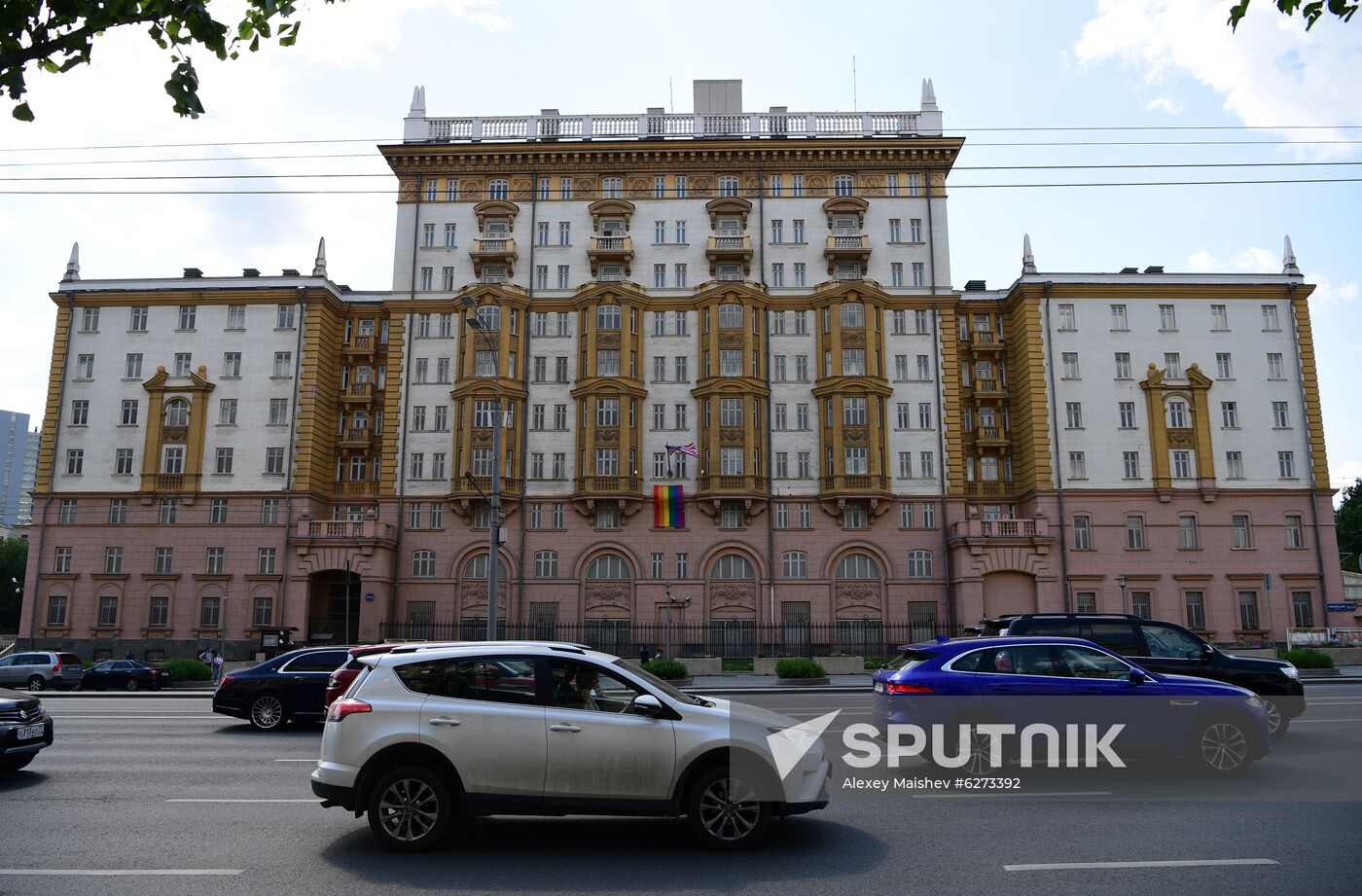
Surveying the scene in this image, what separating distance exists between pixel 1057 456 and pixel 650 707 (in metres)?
46.2

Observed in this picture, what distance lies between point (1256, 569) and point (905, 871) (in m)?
49.6

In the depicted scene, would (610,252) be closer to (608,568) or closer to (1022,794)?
(608,568)

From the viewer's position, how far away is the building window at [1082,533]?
1921 inches

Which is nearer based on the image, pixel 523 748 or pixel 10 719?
pixel 523 748

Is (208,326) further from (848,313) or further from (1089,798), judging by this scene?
(1089,798)

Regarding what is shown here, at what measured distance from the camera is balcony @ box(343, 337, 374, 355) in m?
54.7

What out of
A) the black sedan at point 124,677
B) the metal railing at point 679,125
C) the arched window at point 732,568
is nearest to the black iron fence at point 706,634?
the arched window at point 732,568

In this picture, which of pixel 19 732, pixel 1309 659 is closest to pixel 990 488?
pixel 1309 659

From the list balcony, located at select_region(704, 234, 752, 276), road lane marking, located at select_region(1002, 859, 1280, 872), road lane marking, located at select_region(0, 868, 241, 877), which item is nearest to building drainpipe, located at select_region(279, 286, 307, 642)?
balcony, located at select_region(704, 234, 752, 276)

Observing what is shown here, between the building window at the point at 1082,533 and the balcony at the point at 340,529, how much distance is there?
36.5 meters

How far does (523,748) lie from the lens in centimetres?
867

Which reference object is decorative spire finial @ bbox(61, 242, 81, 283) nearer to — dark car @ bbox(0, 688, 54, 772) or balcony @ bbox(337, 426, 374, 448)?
balcony @ bbox(337, 426, 374, 448)

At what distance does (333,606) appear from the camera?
2000 inches

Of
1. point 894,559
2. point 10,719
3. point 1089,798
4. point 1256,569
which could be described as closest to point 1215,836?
point 1089,798
